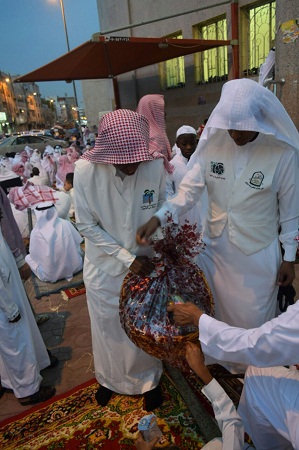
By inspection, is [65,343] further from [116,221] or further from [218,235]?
[218,235]

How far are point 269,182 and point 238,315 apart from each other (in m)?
0.94

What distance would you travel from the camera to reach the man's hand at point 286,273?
2098 mm

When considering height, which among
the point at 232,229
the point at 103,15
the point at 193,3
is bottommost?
the point at 232,229

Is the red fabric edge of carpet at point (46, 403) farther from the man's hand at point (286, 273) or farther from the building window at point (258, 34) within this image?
the building window at point (258, 34)

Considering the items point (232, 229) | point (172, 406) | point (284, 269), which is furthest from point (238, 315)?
point (172, 406)

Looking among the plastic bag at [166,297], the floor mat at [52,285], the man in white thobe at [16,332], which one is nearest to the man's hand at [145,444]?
the plastic bag at [166,297]

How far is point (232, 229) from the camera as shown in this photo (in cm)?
214

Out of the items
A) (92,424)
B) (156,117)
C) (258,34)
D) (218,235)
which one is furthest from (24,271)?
(258,34)

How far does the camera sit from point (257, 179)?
2.00m

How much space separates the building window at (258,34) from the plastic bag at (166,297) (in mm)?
7724

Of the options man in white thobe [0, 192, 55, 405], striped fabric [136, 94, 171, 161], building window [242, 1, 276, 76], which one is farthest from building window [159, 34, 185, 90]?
man in white thobe [0, 192, 55, 405]

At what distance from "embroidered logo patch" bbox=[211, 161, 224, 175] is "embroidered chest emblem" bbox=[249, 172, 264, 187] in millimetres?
206

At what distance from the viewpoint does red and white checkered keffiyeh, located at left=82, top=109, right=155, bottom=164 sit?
1.91 metres

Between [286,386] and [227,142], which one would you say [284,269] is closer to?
[286,386]
